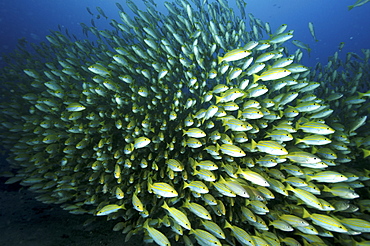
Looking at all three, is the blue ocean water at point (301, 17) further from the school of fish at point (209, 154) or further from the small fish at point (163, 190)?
the small fish at point (163, 190)

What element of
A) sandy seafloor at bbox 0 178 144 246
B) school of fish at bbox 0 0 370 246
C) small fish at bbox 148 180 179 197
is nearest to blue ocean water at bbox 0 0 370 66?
school of fish at bbox 0 0 370 246

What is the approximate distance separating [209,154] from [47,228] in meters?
3.74

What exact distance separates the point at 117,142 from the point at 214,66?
312 centimetres

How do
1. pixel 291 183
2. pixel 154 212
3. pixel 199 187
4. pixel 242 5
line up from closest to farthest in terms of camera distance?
pixel 199 187
pixel 291 183
pixel 154 212
pixel 242 5

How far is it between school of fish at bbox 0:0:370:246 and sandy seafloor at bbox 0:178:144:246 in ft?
0.98

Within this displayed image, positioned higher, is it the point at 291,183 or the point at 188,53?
the point at 188,53

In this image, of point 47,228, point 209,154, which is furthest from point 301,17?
point 47,228

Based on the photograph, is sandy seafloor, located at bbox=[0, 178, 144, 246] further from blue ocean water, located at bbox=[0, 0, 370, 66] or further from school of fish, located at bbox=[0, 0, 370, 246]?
blue ocean water, located at bbox=[0, 0, 370, 66]

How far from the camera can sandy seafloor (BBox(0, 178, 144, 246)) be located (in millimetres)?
3408

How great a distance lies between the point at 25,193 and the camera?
5328mm

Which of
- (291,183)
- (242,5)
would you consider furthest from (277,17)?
(291,183)

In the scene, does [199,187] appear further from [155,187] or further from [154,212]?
[154,212]

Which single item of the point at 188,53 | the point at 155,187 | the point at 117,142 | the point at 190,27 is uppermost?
the point at 190,27

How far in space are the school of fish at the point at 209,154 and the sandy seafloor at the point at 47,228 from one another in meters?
0.30
